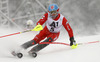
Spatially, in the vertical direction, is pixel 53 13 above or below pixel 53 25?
above

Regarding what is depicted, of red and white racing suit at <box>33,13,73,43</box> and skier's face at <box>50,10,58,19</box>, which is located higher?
skier's face at <box>50,10,58,19</box>

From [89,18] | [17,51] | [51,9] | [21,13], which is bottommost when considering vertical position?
[17,51]

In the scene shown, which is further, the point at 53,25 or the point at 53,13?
the point at 53,25

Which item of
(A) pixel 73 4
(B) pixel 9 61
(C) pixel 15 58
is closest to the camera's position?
(B) pixel 9 61

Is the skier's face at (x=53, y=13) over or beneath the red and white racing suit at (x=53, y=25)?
over

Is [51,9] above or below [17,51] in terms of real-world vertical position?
above

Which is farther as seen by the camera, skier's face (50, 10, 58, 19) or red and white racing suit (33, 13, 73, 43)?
red and white racing suit (33, 13, 73, 43)

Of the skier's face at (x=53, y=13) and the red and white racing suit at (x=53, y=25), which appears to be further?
the red and white racing suit at (x=53, y=25)

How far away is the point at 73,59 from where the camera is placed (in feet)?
9.34

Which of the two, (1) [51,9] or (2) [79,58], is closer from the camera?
(2) [79,58]

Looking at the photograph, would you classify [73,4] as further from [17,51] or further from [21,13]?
[17,51]

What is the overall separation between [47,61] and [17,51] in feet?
2.19

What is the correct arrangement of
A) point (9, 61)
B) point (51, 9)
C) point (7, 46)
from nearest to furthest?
point (9, 61) < point (7, 46) < point (51, 9)

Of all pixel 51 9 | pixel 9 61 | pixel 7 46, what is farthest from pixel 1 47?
pixel 51 9
